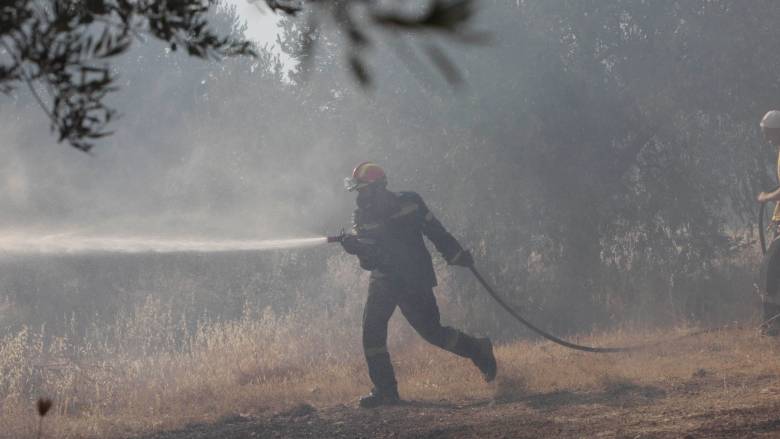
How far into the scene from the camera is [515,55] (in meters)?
11.9

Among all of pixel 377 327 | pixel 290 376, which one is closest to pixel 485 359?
pixel 377 327

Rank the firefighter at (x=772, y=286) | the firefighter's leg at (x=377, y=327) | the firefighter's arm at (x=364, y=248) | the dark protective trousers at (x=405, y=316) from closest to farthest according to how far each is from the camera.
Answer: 1. the firefighter's leg at (x=377, y=327)
2. the dark protective trousers at (x=405, y=316)
3. the firefighter's arm at (x=364, y=248)
4. the firefighter at (x=772, y=286)

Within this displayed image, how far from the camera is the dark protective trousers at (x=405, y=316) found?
24.4 ft

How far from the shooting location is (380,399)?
7164 millimetres

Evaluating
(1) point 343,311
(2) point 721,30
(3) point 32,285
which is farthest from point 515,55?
(3) point 32,285

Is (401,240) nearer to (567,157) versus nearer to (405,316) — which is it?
(405,316)

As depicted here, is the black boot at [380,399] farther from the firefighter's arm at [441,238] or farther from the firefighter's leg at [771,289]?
the firefighter's leg at [771,289]

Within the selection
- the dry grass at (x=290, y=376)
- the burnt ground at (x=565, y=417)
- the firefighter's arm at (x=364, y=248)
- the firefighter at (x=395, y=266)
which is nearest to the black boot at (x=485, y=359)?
the firefighter at (x=395, y=266)

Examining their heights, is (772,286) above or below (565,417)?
above

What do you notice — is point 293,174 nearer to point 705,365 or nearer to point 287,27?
point 287,27

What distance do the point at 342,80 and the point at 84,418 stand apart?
7.85 m

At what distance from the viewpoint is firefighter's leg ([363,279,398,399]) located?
732cm

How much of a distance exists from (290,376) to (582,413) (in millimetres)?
3619

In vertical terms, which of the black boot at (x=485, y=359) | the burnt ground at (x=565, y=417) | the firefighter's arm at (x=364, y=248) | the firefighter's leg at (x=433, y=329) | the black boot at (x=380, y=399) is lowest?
the burnt ground at (x=565, y=417)
